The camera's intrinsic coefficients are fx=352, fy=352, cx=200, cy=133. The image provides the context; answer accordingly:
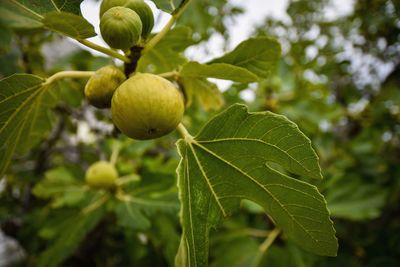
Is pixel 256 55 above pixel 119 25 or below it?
below

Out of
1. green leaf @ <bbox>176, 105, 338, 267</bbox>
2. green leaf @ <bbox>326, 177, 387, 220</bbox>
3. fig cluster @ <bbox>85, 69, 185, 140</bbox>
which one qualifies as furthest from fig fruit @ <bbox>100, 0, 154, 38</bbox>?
green leaf @ <bbox>326, 177, 387, 220</bbox>

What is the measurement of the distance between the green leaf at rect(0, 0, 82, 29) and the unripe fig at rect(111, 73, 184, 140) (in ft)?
1.05

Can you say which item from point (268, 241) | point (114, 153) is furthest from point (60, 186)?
point (268, 241)

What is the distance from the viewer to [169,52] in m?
1.39

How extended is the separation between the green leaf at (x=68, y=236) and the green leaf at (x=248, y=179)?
102 cm

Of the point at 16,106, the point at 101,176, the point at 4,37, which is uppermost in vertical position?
the point at 4,37

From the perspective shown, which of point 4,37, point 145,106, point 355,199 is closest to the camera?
point 145,106

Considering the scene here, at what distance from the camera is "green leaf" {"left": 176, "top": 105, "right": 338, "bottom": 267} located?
84cm

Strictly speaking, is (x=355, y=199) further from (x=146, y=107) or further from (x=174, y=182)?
(x=146, y=107)

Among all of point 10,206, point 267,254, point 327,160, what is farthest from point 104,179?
point 327,160

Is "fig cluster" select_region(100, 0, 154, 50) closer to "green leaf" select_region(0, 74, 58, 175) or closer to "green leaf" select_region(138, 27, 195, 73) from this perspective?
"green leaf" select_region(0, 74, 58, 175)

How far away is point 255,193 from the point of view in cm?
95

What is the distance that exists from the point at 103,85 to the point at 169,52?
0.53 metres

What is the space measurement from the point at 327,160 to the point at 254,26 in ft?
8.35
